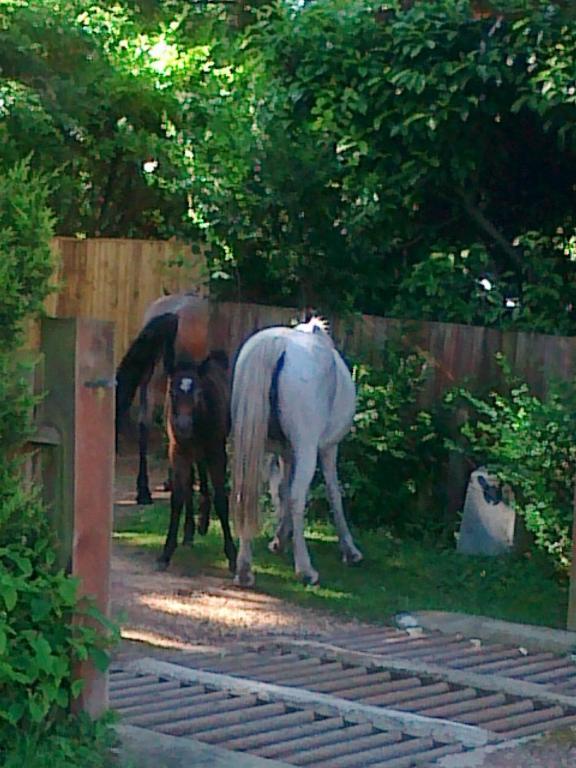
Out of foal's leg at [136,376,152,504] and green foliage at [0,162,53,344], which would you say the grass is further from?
green foliage at [0,162,53,344]

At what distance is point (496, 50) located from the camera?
11164 mm

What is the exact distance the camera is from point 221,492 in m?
9.63

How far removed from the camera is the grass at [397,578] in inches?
341

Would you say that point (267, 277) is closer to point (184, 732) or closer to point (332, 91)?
point (332, 91)

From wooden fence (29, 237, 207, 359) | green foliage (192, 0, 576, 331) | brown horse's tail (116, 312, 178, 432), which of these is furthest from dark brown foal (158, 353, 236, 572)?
A: wooden fence (29, 237, 207, 359)

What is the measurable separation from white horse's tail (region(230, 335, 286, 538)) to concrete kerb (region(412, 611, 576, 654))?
1.28 meters

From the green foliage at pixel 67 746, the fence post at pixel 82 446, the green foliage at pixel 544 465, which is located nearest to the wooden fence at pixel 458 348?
the green foliage at pixel 544 465

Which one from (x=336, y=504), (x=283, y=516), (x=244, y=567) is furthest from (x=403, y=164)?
(x=244, y=567)

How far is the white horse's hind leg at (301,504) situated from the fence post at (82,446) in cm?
489

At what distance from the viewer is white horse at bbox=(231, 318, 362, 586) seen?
883 centimetres

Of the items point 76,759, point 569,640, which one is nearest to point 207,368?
point 569,640

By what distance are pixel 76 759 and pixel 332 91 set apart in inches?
338

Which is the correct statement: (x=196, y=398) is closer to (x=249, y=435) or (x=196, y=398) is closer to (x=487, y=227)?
(x=249, y=435)

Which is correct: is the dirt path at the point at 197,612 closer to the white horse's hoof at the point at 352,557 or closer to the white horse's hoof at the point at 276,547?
the white horse's hoof at the point at 276,547
